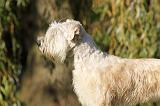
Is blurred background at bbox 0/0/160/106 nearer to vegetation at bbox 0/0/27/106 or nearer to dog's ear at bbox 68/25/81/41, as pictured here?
vegetation at bbox 0/0/27/106

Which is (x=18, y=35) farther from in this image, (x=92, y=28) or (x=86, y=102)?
(x=86, y=102)

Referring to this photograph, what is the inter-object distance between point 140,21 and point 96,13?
632 millimetres

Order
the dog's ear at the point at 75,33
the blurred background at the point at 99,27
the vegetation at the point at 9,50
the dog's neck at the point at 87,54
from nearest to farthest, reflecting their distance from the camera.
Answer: the dog's ear at the point at 75,33, the dog's neck at the point at 87,54, the vegetation at the point at 9,50, the blurred background at the point at 99,27

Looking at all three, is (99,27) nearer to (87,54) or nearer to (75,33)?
(87,54)

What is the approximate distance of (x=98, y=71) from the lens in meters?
8.48

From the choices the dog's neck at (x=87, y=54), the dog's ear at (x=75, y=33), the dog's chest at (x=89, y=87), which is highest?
the dog's ear at (x=75, y=33)

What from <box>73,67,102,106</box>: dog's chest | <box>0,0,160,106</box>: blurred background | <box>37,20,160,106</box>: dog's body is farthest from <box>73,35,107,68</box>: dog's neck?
<box>0,0,160,106</box>: blurred background

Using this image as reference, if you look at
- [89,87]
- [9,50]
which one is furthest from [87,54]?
[9,50]

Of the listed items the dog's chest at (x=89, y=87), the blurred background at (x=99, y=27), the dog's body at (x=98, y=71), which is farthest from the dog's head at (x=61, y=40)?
the blurred background at (x=99, y=27)

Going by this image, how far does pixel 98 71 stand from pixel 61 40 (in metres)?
0.46

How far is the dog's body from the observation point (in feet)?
27.8

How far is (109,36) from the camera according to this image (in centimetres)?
1097

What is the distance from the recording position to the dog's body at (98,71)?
27.8ft

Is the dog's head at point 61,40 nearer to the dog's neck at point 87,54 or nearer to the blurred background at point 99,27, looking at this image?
the dog's neck at point 87,54
